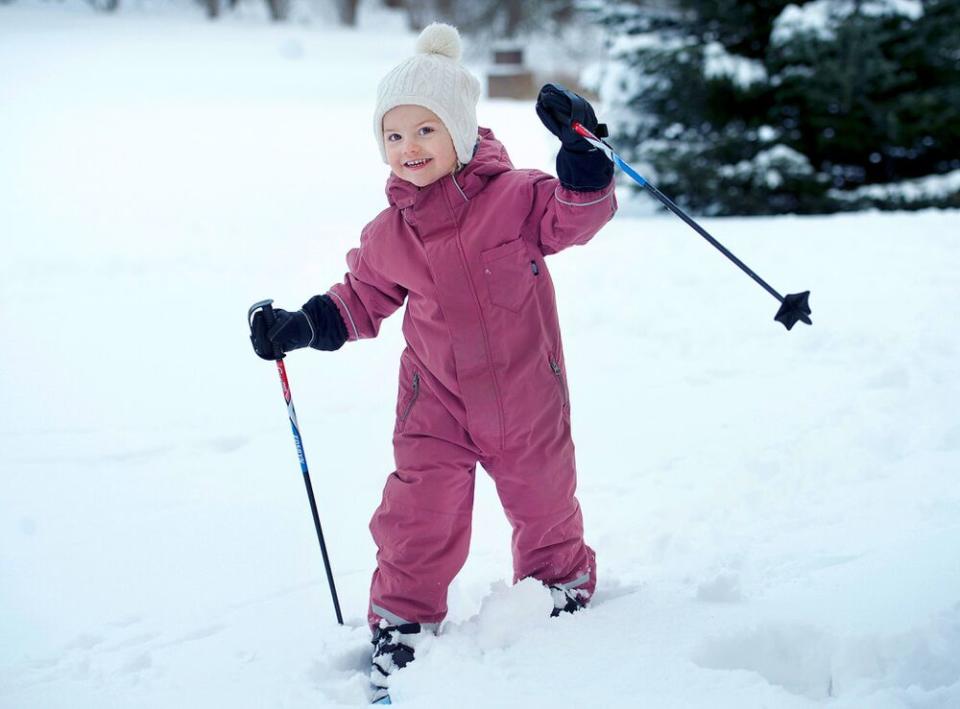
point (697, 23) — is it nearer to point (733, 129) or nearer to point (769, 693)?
point (733, 129)

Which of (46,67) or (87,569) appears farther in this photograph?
(46,67)

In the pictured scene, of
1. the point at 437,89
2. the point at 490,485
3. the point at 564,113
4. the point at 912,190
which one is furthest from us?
the point at 912,190

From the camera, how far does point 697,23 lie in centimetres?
712

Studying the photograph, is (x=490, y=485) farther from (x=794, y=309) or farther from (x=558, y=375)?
(x=794, y=309)

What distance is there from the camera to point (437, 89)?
2080 millimetres

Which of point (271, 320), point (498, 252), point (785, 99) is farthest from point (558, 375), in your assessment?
point (785, 99)

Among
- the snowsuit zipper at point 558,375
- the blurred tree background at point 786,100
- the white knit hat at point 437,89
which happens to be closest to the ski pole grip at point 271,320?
the white knit hat at point 437,89

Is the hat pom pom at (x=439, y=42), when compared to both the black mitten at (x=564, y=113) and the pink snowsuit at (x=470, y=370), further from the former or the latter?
the black mitten at (x=564, y=113)

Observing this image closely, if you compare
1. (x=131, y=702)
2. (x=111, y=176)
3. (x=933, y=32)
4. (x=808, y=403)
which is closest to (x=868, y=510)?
(x=808, y=403)

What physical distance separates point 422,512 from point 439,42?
44.4 inches

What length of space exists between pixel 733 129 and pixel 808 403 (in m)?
4.06

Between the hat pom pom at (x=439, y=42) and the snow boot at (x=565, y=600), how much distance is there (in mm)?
1319

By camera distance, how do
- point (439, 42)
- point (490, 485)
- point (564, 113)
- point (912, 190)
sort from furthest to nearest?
point (912, 190), point (490, 485), point (439, 42), point (564, 113)

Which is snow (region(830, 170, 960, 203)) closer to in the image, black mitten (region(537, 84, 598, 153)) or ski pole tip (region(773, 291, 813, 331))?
ski pole tip (region(773, 291, 813, 331))
